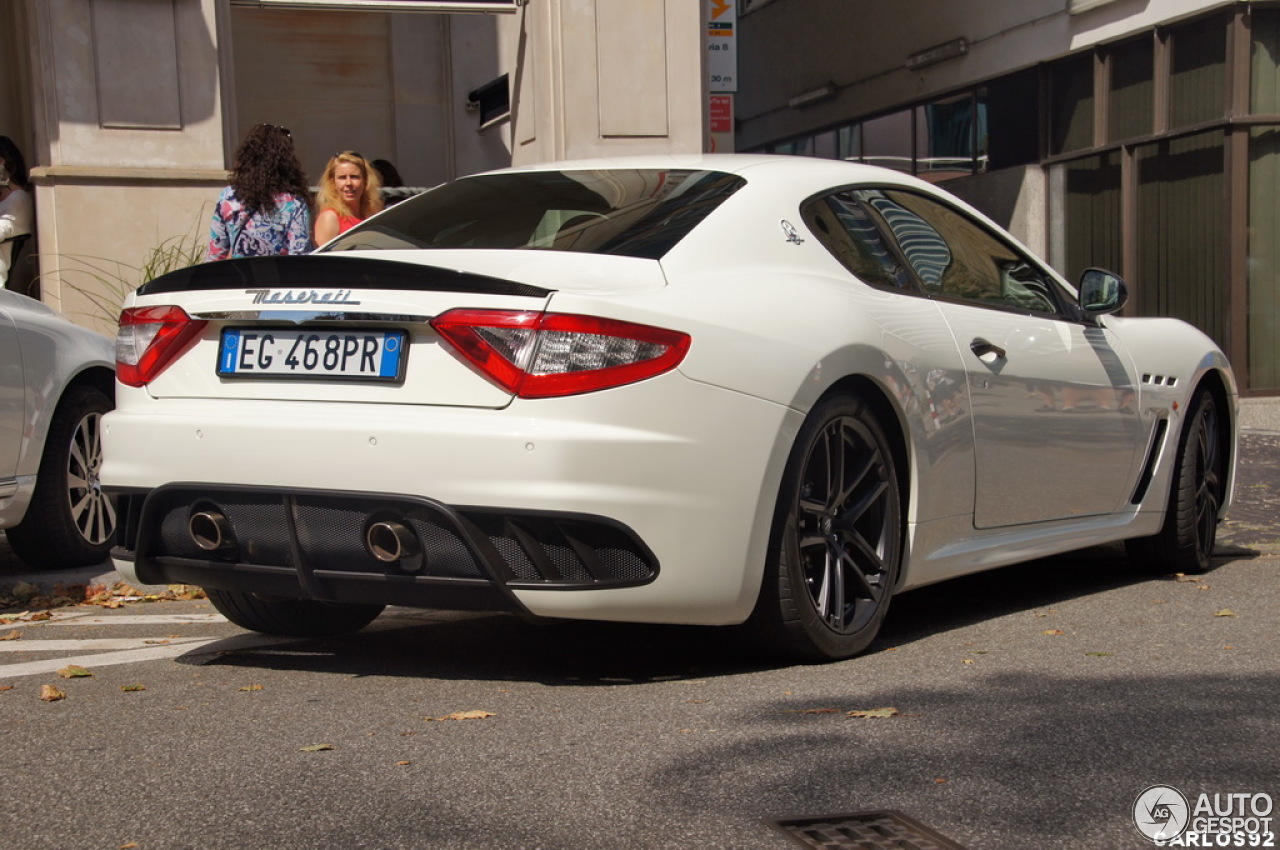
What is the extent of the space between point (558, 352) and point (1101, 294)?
2.84 metres

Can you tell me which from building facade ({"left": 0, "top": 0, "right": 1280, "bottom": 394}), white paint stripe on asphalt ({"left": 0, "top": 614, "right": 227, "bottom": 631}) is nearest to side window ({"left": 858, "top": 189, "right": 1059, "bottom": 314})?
white paint stripe on asphalt ({"left": 0, "top": 614, "right": 227, "bottom": 631})

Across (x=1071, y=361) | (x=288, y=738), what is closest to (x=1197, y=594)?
(x=1071, y=361)

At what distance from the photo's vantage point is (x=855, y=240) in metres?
5.27

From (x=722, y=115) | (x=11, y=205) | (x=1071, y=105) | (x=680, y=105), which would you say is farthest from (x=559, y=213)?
(x=1071, y=105)

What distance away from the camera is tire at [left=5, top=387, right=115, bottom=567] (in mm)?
7297

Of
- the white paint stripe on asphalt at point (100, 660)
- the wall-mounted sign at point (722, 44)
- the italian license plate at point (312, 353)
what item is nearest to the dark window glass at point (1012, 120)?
the wall-mounted sign at point (722, 44)

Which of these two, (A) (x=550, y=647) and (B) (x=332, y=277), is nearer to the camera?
(B) (x=332, y=277)

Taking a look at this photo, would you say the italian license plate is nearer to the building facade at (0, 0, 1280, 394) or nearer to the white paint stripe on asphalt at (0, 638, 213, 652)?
the white paint stripe on asphalt at (0, 638, 213, 652)

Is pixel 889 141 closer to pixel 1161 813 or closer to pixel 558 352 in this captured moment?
pixel 558 352

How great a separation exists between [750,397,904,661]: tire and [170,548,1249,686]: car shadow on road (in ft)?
0.47

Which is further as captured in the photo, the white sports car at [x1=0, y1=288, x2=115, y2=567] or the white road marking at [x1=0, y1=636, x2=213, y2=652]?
the white sports car at [x1=0, y1=288, x2=115, y2=567]

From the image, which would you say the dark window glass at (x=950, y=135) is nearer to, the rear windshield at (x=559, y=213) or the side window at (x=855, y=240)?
the side window at (x=855, y=240)

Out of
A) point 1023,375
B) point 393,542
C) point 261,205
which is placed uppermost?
point 261,205

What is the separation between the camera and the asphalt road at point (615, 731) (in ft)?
10.6
